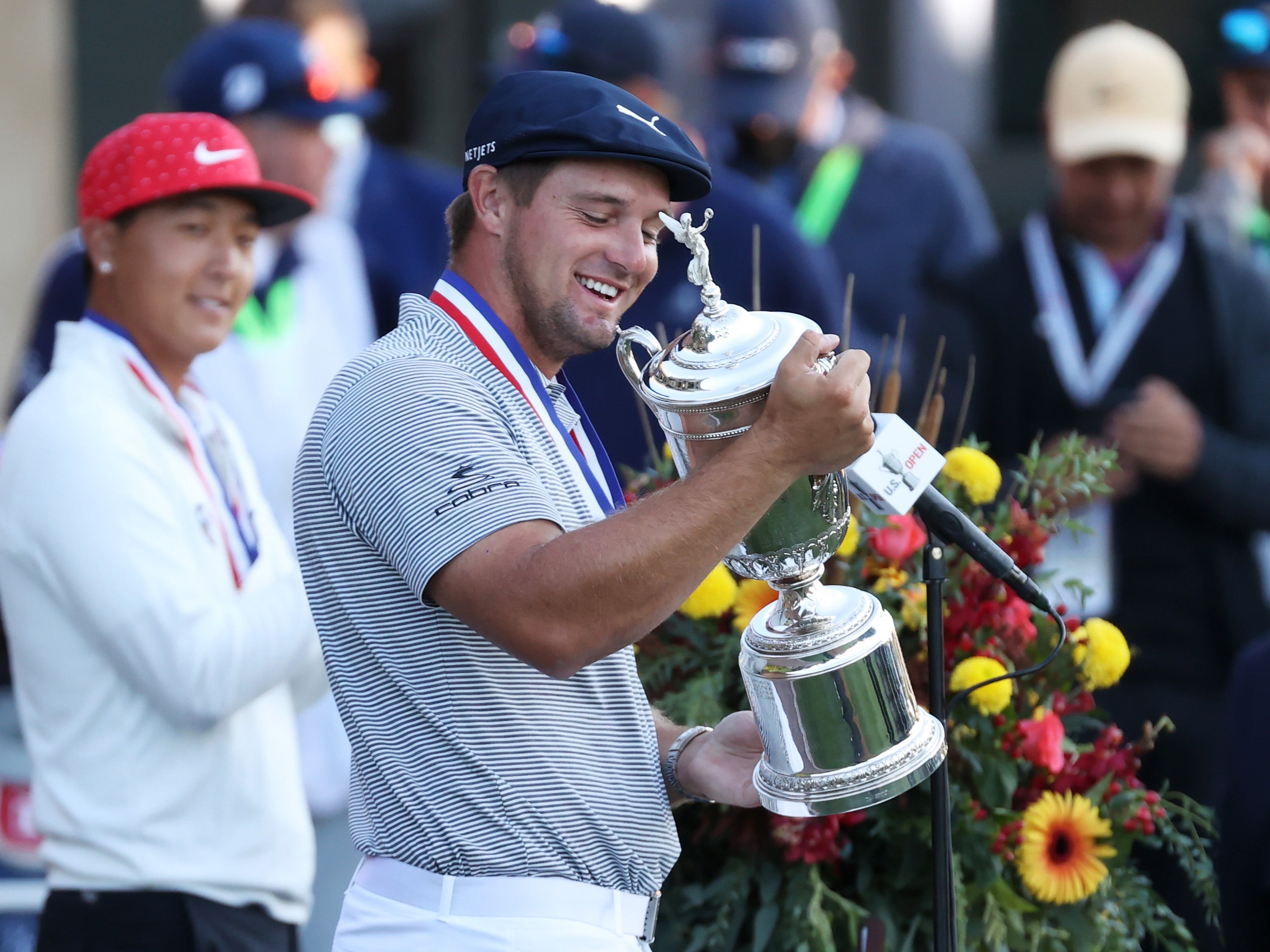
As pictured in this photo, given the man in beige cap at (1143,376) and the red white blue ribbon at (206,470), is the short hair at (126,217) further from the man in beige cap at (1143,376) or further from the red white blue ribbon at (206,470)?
the man in beige cap at (1143,376)

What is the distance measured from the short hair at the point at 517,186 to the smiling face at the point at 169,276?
991mm

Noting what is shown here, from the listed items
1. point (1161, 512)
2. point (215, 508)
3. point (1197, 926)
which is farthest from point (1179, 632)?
point (215, 508)

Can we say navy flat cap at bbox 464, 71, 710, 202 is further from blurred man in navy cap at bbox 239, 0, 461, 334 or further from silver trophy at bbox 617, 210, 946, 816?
blurred man in navy cap at bbox 239, 0, 461, 334

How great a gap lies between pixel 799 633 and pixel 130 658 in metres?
1.20

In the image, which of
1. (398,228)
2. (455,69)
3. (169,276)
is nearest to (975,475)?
(169,276)

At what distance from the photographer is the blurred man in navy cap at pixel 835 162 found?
512 centimetres

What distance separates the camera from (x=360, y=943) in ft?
7.26

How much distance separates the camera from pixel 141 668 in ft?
9.31

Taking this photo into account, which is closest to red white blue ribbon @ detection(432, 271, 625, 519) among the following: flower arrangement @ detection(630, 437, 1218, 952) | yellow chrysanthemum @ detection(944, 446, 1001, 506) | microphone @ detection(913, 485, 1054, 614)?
microphone @ detection(913, 485, 1054, 614)

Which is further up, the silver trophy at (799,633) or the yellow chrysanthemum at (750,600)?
the silver trophy at (799,633)

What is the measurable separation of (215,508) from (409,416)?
45.5 inches

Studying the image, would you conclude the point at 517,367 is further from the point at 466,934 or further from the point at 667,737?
the point at 466,934

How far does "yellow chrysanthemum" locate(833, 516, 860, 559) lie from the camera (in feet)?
8.92

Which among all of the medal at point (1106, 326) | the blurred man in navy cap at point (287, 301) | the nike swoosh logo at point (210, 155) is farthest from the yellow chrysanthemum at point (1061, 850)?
the medal at point (1106, 326)
